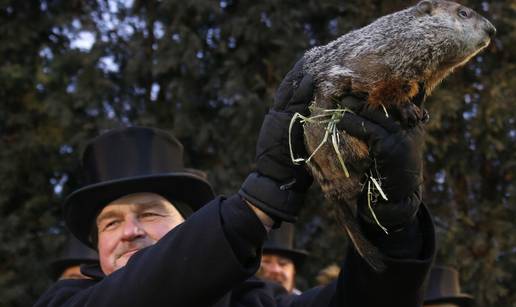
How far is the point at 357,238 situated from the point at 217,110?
199 inches

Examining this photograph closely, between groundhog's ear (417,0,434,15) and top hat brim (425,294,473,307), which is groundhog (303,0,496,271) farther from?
top hat brim (425,294,473,307)

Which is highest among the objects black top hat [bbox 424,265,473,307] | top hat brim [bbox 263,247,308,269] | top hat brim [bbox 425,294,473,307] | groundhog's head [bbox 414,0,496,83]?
groundhog's head [bbox 414,0,496,83]

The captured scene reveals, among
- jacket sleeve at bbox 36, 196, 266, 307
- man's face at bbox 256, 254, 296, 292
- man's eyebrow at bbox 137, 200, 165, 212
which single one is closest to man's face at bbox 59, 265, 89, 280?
man's face at bbox 256, 254, 296, 292

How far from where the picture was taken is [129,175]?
287cm

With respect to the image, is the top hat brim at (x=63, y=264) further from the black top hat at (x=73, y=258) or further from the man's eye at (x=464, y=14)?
the man's eye at (x=464, y=14)

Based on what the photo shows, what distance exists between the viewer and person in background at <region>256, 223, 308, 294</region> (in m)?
5.11

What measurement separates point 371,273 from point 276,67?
4623mm

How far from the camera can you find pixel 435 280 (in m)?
5.27

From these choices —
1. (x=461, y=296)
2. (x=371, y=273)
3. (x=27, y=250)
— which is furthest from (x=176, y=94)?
(x=371, y=273)

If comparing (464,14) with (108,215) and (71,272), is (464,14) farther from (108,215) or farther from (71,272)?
(71,272)

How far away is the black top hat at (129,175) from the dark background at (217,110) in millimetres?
3154

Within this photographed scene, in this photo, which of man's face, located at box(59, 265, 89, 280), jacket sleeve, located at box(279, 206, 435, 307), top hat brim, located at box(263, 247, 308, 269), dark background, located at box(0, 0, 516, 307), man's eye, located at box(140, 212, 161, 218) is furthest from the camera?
dark background, located at box(0, 0, 516, 307)

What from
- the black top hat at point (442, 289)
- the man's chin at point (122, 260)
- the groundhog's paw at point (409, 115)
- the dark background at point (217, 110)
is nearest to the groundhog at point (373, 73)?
the groundhog's paw at point (409, 115)

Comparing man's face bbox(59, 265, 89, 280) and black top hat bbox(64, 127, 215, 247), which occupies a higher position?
black top hat bbox(64, 127, 215, 247)
